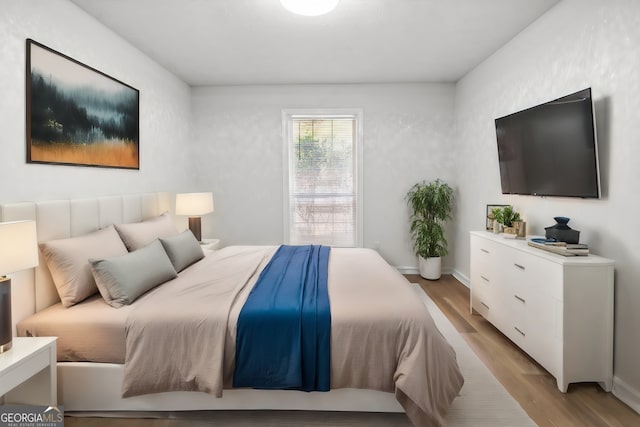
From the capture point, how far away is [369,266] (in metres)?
2.78

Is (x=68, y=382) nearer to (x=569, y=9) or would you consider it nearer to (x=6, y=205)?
(x=6, y=205)

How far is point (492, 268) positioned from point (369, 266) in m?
1.13

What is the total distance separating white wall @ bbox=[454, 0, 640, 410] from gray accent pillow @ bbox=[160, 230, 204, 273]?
3.10m

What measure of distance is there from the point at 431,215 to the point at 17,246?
4.18 m

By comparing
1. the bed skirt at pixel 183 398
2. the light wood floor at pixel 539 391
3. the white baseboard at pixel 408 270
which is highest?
the white baseboard at pixel 408 270

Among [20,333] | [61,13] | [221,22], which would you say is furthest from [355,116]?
[20,333]

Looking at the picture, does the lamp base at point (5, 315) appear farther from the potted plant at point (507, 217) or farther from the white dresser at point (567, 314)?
the potted plant at point (507, 217)

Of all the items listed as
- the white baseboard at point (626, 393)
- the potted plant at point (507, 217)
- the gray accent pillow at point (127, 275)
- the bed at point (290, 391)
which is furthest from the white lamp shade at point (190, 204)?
the white baseboard at point (626, 393)

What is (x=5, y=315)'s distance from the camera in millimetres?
1611

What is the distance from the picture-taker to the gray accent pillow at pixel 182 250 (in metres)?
2.74

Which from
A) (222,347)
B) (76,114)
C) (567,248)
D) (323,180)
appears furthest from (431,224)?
(76,114)

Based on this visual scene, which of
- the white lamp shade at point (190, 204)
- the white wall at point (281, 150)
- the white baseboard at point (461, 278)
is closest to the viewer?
the white lamp shade at point (190, 204)

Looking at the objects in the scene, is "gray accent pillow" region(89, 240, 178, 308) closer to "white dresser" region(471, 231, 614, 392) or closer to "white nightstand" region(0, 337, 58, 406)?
"white nightstand" region(0, 337, 58, 406)

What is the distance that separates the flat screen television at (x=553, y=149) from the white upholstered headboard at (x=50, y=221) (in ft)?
11.8
